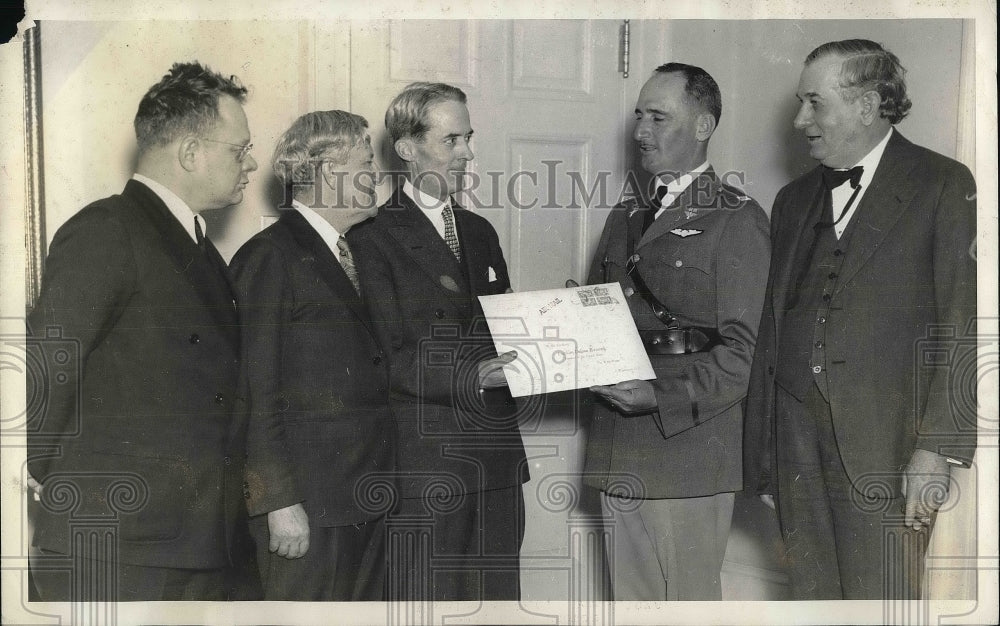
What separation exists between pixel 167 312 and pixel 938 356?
2.96 metres

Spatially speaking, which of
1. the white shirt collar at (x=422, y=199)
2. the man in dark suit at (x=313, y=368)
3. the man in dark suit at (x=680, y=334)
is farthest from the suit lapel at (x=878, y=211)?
the man in dark suit at (x=313, y=368)

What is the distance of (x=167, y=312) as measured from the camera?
11.1 feet

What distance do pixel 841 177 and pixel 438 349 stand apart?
1.67 meters

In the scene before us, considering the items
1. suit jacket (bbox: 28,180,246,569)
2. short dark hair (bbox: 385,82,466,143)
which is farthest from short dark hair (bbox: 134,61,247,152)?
short dark hair (bbox: 385,82,466,143)

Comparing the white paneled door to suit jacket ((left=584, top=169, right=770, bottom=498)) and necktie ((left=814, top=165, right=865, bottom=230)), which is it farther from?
necktie ((left=814, top=165, right=865, bottom=230))

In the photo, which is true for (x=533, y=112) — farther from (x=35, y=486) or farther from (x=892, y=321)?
(x=35, y=486)

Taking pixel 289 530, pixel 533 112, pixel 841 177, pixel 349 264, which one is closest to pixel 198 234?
pixel 349 264

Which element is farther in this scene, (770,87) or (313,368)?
(770,87)

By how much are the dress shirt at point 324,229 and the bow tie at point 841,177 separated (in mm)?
1885

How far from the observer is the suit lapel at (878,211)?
3387 millimetres

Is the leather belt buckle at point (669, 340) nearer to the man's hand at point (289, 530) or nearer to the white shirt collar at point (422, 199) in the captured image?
the white shirt collar at point (422, 199)

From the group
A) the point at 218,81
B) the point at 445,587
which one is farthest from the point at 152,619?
the point at 218,81

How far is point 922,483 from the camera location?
350 centimetres

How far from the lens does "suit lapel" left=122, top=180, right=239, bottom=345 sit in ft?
11.1
